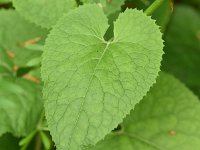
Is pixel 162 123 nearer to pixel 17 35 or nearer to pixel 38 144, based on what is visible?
pixel 38 144

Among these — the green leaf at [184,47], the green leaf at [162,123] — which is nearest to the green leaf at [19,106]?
the green leaf at [162,123]

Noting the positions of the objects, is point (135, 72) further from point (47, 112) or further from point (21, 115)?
point (21, 115)

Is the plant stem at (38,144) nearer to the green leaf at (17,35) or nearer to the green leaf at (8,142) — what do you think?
the green leaf at (8,142)

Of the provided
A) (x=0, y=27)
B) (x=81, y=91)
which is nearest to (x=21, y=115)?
(x=0, y=27)

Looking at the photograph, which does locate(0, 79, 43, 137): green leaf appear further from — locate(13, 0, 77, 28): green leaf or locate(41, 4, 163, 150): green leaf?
locate(41, 4, 163, 150): green leaf

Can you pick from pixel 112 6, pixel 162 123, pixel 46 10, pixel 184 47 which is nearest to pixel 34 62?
pixel 46 10

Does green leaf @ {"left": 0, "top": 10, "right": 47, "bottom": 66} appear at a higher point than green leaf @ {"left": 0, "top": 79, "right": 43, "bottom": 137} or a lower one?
higher

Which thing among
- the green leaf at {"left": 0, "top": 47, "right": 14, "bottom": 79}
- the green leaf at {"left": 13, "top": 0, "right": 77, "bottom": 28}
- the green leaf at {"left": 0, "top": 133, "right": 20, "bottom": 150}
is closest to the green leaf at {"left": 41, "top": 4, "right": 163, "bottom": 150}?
the green leaf at {"left": 13, "top": 0, "right": 77, "bottom": 28}
